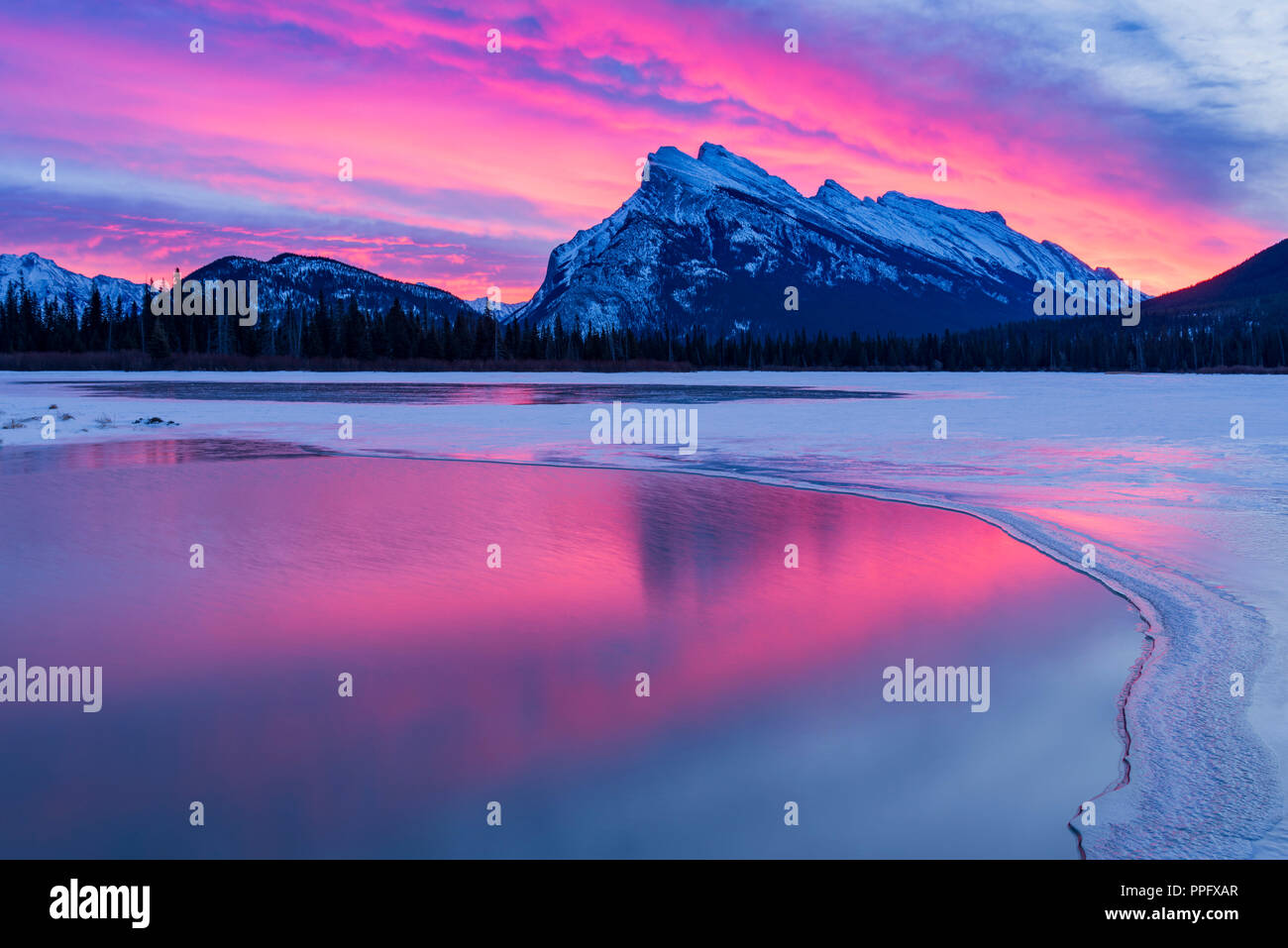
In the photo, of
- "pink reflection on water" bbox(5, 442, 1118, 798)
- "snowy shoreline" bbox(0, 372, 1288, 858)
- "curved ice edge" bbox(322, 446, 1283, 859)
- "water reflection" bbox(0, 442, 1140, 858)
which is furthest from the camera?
"pink reflection on water" bbox(5, 442, 1118, 798)

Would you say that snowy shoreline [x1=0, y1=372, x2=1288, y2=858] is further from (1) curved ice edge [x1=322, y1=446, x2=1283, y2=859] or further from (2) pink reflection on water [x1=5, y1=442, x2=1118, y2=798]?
(2) pink reflection on water [x1=5, y1=442, x2=1118, y2=798]

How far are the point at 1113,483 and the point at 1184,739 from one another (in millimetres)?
15017

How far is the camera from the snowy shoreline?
6617 mm

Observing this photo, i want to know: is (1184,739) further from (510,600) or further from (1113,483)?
(1113,483)

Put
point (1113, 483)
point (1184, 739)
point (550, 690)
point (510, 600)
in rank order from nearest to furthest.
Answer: point (1184, 739) → point (550, 690) → point (510, 600) → point (1113, 483)

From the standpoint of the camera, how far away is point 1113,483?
20891 mm

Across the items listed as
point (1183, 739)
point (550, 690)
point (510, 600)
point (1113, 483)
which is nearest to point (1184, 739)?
point (1183, 739)

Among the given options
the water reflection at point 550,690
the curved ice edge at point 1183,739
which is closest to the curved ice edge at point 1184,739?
Result: the curved ice edge at point 1183,739

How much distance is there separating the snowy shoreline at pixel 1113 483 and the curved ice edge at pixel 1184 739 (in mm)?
16

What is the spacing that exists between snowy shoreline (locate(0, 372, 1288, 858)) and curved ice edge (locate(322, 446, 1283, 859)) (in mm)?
16

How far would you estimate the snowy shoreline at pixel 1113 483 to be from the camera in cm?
662

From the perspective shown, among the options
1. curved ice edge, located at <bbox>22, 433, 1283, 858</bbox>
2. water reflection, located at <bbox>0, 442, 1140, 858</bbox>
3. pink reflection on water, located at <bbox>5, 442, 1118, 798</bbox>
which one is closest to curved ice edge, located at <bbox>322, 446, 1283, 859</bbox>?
curved ice edge, located at <bbox>22, 433, 1283, 858</bbox>

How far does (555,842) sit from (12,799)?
12.2 ft
